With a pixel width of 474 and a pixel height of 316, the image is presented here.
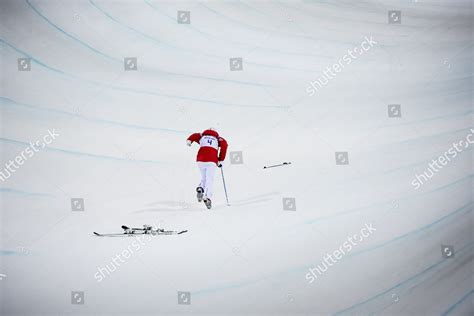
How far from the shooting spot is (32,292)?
157 inches

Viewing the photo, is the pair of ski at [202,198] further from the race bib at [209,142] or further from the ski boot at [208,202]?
the race bib at [209,142]

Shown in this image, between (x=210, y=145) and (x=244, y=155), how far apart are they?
1.80 feet

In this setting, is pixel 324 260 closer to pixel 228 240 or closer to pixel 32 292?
pixel 228 240

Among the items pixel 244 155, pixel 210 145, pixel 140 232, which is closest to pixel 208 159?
pixel 210 145

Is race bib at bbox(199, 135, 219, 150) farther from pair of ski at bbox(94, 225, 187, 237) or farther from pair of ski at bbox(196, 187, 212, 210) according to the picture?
pair of ski at bbox(94, 225, 187, 237)

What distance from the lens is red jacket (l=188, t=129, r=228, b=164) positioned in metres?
4.39

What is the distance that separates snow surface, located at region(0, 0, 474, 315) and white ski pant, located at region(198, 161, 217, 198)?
0.20m

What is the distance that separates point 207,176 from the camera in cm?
437

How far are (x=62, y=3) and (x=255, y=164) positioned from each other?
3183mm

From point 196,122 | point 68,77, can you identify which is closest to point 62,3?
point 68,77

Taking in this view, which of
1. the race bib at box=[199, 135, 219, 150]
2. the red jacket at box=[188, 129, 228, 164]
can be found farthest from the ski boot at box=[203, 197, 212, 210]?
the race bib at box=[199, 135, 219, 150]

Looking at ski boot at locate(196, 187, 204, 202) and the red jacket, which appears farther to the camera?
the red jacket

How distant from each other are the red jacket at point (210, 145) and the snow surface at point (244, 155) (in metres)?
0.34

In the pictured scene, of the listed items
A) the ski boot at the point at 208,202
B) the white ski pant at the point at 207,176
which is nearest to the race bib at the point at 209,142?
the white ski pant at the point at 207,176
